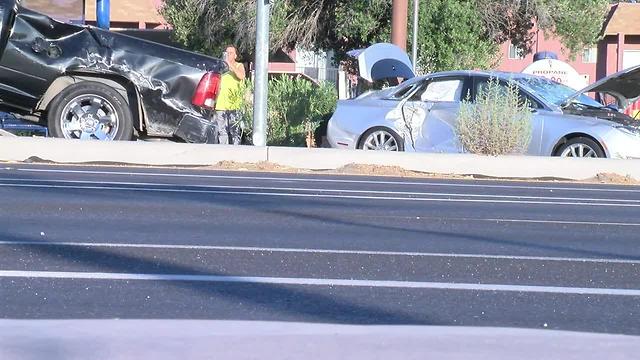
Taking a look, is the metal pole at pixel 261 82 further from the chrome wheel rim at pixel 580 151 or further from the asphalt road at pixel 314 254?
the chrome wheel rim at pixel 580 151

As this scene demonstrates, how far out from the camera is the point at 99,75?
1491 centimetres

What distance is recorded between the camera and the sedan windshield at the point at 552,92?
17.2 meters

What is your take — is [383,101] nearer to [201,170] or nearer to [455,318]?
[201,170]

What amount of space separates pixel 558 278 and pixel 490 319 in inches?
60.7

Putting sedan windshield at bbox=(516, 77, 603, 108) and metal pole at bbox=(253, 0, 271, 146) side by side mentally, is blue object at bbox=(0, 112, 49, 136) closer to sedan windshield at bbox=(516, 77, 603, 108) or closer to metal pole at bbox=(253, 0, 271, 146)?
metal pole at bbox=(253, 0, 271, 146)

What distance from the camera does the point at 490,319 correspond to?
20.5 feet

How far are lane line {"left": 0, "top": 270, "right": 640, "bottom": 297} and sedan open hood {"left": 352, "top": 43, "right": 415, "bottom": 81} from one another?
45.8 ft

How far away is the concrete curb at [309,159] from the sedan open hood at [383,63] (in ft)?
16.7

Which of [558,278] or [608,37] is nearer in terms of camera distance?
[558,278]

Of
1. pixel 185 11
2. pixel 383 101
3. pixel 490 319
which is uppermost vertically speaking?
pixel 185 11

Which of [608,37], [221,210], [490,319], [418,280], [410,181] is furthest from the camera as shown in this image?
[608,37]

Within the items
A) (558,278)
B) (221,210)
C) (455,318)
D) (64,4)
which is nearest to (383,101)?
(221,210)

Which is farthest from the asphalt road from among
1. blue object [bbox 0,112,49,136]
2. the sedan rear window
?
blue object [bbox 0,112,49,136]

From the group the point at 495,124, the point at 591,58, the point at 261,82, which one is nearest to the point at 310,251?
the point at 495,124
